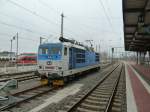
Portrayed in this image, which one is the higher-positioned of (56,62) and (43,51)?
(43,51)

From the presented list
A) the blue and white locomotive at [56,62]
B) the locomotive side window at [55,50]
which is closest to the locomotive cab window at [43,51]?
the blue and white locomotive at [56,62]

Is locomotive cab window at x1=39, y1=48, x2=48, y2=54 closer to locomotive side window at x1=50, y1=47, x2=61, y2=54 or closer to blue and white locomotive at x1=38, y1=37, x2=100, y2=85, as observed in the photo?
blue and white locomotive at x1=38, y1=37, x2=100, y2=85

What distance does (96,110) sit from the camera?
10062 mm

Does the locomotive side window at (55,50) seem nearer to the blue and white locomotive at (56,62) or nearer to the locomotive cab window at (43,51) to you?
the blue and white locomotive at (56,62)

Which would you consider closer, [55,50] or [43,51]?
[55,50]

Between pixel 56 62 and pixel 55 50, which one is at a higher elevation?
pixel 55 50

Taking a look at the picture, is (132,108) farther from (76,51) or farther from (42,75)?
(76,51)

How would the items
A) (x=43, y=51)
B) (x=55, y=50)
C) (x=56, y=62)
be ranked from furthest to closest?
(x=43, y=51) < (x=55, y=50) < (x=56, y=62)

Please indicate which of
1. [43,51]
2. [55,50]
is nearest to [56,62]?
[55,50]

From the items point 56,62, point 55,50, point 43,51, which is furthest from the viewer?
point 43,51

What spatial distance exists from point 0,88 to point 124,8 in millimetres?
9477

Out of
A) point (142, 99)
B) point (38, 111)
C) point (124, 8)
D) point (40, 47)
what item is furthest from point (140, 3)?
Result: point (38, 111)

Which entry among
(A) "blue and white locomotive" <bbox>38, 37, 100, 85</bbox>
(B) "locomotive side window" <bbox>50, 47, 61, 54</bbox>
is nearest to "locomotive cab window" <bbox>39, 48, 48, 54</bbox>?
(A) "blue and white locomotive" <bbox>38, 37, 100, 85</bbox>

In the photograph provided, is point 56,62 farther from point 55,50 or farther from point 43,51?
point 43,51
